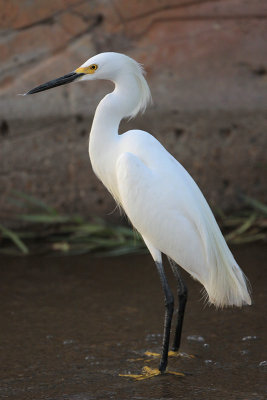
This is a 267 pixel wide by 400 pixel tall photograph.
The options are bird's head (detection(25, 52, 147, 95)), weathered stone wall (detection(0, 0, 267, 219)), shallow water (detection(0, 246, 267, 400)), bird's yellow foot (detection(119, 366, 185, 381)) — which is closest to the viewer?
shallow water (detection(0, 246, 267, 400))

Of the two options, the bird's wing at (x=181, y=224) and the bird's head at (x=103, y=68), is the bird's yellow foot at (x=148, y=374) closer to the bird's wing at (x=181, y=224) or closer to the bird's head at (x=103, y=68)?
the bird's wing at (x=181, y=224)

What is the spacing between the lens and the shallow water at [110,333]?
3.01 m

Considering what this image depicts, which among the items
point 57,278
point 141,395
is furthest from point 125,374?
point 57,278

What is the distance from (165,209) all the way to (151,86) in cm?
206

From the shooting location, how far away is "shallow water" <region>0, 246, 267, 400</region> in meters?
3.01

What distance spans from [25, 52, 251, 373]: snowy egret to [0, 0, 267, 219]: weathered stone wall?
1.75 m

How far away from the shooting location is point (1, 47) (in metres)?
4.98

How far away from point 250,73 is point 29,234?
2.04 m

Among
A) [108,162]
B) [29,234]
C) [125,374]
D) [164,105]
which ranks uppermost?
[108,162]

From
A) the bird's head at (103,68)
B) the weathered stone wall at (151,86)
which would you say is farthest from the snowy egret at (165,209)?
the weathered stone wall at (151,86)

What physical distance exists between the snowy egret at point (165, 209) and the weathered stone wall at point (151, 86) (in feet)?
5.73

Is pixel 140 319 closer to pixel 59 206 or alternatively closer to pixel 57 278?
pixel 57 278

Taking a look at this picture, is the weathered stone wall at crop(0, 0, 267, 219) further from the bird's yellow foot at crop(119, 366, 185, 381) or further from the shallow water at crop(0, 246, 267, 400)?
the bird's yellow foot at crop(119, 366, 185, 381)

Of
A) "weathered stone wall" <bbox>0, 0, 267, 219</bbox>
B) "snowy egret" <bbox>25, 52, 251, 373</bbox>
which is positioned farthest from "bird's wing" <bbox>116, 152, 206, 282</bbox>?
"weathered stone wall" <bbox>0, 0, 267, 219</bbox>
